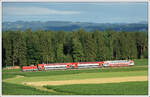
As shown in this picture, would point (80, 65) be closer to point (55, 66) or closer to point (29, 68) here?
point (55, 66)

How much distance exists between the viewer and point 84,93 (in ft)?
66.0

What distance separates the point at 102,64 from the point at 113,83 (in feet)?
18.0

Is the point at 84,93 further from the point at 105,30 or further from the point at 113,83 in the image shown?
the point at 105,30

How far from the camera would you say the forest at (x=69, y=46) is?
2734cm

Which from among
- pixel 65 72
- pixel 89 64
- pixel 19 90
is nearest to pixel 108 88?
pixel 19 90

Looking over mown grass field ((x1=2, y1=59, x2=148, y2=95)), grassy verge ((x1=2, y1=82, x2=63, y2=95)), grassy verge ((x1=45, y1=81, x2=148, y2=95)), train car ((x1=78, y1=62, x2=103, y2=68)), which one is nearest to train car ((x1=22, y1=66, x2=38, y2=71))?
mown grass field ((x1=2, y1=59, x2=148, y2=95))

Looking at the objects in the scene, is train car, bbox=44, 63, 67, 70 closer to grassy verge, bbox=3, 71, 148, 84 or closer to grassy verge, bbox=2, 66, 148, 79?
grassy verge, bbox=2, 66, 148, 79

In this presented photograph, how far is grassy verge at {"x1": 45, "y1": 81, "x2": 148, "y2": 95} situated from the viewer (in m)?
20.1

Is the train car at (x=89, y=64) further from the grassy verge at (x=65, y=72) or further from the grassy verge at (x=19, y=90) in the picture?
the grassy verge at (x=19, y=90)

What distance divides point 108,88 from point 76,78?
13.5 ft

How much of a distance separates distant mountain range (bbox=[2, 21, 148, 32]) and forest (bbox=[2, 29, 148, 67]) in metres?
0.41

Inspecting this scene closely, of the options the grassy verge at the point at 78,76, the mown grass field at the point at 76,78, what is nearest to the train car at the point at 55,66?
the mown grass field at the point at 76,78

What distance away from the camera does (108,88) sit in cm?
2111

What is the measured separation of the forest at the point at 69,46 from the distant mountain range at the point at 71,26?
412 millimetres
